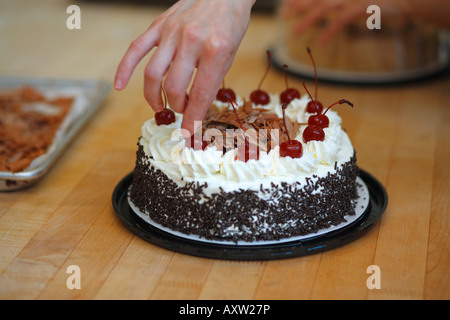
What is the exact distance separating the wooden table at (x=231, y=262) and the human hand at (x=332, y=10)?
253 millimetres

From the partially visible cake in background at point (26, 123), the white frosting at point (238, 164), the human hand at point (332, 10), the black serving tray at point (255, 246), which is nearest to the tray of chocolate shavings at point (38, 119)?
the partially visible cake in background at point (26, 123)

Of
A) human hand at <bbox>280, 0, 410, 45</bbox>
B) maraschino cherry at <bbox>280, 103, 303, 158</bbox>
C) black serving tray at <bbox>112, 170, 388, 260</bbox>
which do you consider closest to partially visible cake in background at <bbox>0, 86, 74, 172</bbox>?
black serving tray at <bbox>112, 170, 388, 260</bbox>

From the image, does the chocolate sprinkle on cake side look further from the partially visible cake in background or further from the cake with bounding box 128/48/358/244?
the partially visible cake in background

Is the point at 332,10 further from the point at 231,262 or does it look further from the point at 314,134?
the point at 231,262

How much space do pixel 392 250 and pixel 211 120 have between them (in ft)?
1.96

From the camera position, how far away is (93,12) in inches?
149

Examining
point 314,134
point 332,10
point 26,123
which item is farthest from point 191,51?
point 332,10

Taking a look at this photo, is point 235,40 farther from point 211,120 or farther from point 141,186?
point 141,186

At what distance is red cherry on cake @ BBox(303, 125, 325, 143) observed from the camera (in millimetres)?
1527

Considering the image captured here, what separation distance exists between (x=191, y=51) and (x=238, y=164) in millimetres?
295

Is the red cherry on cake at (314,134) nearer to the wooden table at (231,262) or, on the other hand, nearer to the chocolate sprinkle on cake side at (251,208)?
the chocolate sprinkle on cake side at (251,208)

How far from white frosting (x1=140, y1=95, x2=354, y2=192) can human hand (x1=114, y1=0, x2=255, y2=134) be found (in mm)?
92
